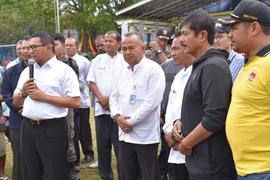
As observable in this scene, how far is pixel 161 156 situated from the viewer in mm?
5168

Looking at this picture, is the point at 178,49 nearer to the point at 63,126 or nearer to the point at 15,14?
the point at 63,126

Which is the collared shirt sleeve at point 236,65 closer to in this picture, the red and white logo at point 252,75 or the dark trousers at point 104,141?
the red and white logo at point 252,75

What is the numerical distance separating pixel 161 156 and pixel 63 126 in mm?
1943

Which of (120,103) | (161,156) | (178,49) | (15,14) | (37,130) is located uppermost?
(15,14)

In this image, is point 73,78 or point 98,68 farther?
point 98,68

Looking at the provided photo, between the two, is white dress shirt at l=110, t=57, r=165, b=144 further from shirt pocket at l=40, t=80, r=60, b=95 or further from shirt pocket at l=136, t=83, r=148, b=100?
shirt pocket at l=40, t=80, r=60, b=95

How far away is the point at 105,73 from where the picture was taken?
5035 millimetres

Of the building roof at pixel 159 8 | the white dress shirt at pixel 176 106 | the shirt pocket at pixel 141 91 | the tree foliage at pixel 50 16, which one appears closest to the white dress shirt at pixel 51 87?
the shirt pocket at pixel 141 91

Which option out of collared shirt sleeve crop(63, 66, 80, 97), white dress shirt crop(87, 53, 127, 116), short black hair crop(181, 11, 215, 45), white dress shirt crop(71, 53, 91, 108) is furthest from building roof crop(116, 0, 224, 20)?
short black hair crop(181, 11, 215, 45)

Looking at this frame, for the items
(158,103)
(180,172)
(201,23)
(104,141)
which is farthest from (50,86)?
(201,23)

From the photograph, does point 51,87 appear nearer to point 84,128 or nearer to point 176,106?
point 176,106

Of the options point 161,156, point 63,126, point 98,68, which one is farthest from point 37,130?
point 161,156

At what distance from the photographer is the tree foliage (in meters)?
28.2

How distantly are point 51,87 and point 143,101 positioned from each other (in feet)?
3.65
